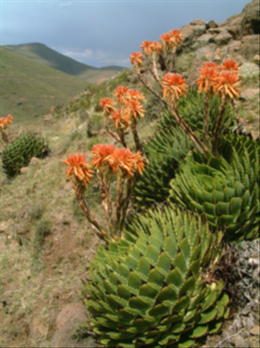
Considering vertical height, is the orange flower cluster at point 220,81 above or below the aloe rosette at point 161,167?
above

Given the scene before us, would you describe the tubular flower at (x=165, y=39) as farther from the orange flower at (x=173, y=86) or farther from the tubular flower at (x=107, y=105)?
the orange flower at (x=173, y=86)

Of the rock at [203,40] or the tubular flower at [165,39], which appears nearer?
the tubular flower at [165,39]

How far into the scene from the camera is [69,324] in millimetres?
3133

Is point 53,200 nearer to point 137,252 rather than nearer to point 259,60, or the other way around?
point 137,252

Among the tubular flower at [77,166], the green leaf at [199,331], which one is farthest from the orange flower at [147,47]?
the green leaf at [199,331]

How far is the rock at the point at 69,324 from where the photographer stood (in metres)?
2.95

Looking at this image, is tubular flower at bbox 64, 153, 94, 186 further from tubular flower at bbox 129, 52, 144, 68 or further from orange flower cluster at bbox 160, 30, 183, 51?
orange flower cluster at bbox 160, 30, 183, 51

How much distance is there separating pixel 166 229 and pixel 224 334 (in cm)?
93

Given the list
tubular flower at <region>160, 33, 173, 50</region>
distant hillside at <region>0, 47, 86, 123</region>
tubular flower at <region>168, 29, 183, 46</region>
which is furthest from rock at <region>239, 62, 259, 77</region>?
distant hillside at <region>0, 47, 86, 123</region>

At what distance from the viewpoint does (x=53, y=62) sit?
19.4 meters

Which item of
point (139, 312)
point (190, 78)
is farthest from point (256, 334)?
point (190, 78)

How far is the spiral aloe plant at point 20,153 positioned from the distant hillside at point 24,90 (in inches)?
59.4

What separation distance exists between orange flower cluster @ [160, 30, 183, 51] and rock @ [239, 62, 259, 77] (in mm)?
2894

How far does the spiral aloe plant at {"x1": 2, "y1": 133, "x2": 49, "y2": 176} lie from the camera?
7.22m
